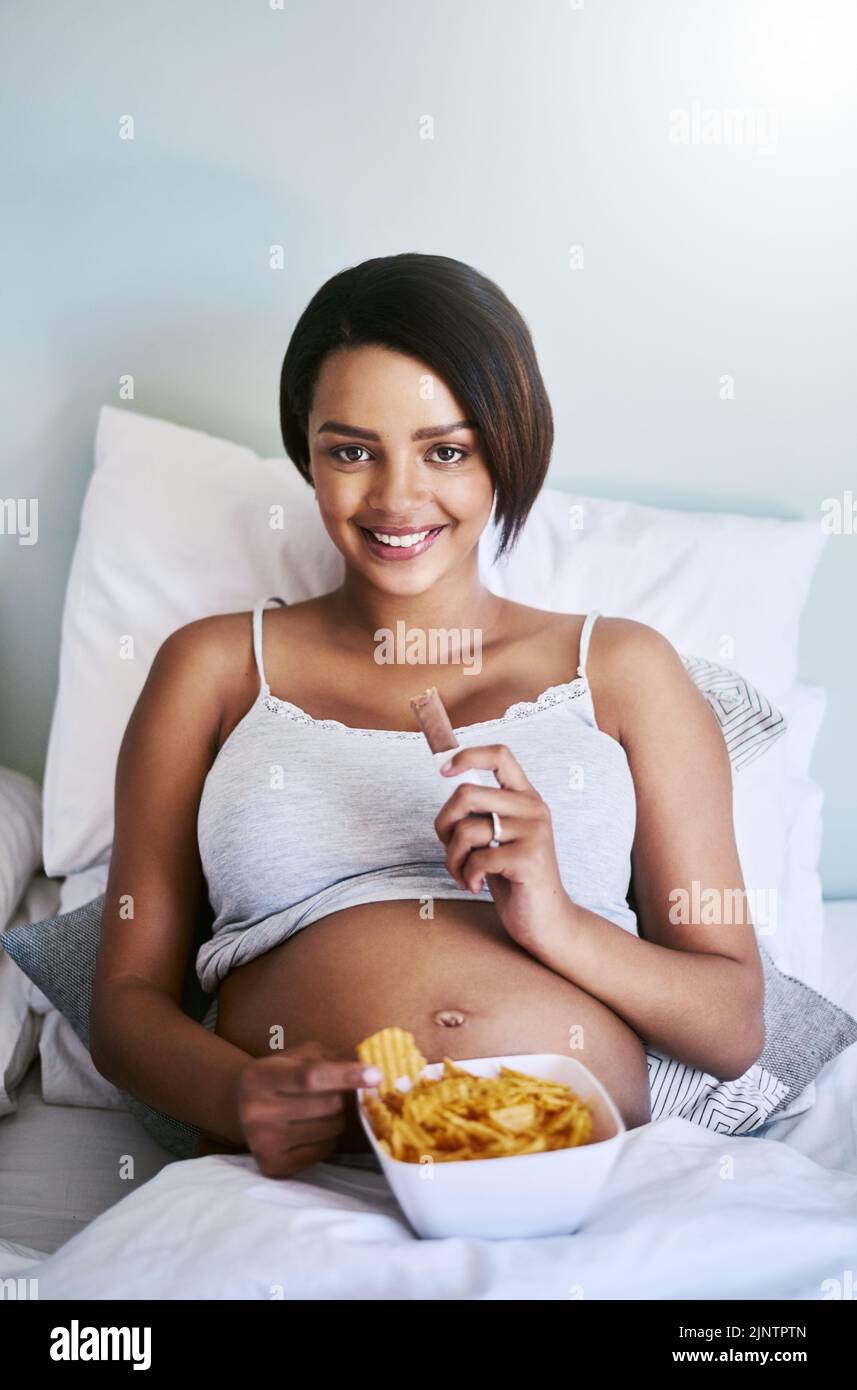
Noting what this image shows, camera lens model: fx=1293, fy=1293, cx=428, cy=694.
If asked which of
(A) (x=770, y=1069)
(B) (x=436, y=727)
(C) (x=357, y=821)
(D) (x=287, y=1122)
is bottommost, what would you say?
(A) (x=770, y=1069)

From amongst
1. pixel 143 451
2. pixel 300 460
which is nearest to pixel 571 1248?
pixel 300 460

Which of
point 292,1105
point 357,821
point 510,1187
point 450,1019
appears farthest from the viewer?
point 357,821

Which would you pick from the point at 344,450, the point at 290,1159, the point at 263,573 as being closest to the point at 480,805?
the point at 290,1159

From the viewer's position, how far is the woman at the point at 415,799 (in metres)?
1.02

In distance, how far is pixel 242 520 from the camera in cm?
150

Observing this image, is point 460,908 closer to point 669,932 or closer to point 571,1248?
point 669,932

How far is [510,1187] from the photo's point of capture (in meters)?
0.78

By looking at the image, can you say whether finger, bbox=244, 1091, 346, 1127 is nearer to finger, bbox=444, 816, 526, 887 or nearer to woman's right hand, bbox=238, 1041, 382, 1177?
woman's right hand, bbox=238, 1041, 382, 1177

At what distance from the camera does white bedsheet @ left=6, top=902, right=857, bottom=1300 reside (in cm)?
78

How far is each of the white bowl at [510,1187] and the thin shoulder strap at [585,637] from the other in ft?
1.56

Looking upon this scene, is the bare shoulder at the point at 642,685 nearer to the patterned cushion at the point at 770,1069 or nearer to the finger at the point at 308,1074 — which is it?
the patterned cushion at the point at 770,1069

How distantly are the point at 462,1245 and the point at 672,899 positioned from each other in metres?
0.43

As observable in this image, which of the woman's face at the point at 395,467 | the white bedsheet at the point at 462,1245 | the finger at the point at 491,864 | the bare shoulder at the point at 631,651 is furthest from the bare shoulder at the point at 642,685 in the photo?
the white bedsheet at the point at 462,1245

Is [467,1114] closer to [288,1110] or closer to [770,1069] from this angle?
[288,1110]
